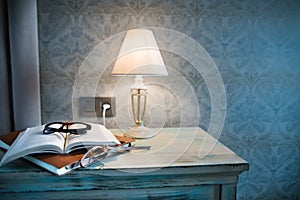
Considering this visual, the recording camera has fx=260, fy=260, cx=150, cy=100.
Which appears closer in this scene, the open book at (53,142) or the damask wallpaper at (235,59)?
the open book at (53,142)

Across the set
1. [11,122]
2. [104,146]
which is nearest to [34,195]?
[104,146]

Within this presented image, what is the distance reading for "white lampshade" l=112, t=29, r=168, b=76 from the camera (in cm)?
97

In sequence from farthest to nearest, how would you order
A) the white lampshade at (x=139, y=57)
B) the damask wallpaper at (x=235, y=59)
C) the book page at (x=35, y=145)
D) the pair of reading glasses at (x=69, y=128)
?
1. the damask wallpaper at (x=235, y=59)
2. the white lampshade at (x=139, y=57)
3. the pair of reading glasses at (x=69, y=128)
4. the book page at (x=35, y=145)

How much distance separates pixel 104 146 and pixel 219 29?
80 centimetres

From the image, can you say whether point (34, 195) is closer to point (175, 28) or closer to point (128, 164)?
point (128, 164)

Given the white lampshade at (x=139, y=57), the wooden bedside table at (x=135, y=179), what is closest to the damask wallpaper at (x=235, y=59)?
the white lampshade at (x=139, y=57)

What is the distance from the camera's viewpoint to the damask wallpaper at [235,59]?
1.17m

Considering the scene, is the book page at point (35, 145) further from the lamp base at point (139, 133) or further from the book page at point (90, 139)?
the lamp base at point (139, 133)

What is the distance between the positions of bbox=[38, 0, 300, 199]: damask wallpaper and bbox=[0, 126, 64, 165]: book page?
402mm

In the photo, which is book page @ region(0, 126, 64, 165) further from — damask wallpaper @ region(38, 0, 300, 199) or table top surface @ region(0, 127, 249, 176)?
damask wallpaper @ region(38, 0, 300, 199)

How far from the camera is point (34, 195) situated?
0.74 m

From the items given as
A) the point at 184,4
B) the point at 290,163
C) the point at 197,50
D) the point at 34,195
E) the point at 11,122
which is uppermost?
the point at 184,4

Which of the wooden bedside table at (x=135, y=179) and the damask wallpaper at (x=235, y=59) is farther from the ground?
the damask wallpaper at (x=235, y=59)

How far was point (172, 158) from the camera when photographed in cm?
Answer: 82
